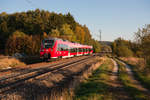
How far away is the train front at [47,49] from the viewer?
21.3 metres

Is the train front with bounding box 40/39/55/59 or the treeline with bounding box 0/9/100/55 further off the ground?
the treeline with bounding box 0/9/100/55

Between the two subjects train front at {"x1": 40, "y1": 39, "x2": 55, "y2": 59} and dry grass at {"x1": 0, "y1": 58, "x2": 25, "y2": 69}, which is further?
train front at {"x1": 40, "y1": 39, "x2": 55, "y2": 59}

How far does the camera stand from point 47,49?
2156cm

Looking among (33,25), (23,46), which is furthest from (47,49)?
Result: (33,25)

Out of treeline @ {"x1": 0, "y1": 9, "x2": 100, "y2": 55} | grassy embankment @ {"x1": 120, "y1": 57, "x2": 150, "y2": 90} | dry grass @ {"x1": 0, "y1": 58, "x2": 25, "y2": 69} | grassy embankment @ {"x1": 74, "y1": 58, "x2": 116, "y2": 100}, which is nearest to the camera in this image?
grassy embankment @ {"x1": 74, "y1": 58, "x2": 116, "y2": 100}

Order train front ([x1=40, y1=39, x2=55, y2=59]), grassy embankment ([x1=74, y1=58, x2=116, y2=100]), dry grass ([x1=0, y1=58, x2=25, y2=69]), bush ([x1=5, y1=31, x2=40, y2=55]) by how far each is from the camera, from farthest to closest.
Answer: bush ([x1=5, y1=31, x2=40, y2=55]) < train front ([x1=40, y1=39, x2=55, y2=59]) < dry grass ([x1=0, y1=58, x2=25, y2=69]) < grassy embankment ([x1=74, y1=58, x2=116, y2=100])

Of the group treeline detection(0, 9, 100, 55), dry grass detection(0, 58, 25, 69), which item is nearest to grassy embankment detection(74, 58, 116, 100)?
dry grass detection(0, 58, 25, 69)

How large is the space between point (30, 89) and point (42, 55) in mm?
12998

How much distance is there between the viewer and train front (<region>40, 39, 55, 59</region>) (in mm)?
21306

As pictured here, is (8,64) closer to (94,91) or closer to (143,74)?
(94,91)

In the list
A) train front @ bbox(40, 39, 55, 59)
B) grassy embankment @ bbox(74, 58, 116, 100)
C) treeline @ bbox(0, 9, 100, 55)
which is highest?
treeline @ bbox(0, 9, 100, 55)

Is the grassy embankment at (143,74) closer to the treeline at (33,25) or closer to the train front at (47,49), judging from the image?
the train front at (47,49)

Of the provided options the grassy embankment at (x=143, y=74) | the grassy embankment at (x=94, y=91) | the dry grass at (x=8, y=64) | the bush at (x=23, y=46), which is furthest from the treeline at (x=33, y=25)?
the grassy embankment at (x=94, y=91)

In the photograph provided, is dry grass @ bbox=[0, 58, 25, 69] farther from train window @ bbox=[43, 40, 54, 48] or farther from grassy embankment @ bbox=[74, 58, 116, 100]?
grassy embankment @ bbox=[74, 58, 116, 100]
